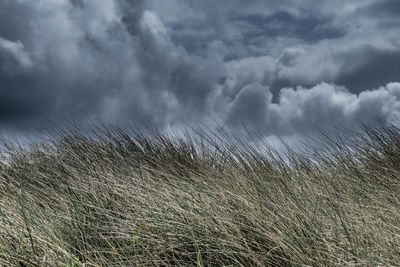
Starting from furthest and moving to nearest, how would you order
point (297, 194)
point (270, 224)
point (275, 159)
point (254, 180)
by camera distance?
1. point (275, 159)
2. point (254, 180)
3. point (297, 194)
4. point (270, 224)

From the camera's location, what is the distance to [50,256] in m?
2.20

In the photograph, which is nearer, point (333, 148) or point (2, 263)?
point (2, 263)

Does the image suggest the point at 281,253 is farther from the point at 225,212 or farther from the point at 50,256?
the point at 50,256

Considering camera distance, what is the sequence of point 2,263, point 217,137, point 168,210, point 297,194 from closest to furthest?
point 2,263 → point 168,210 → point 297,194 → point 217,137

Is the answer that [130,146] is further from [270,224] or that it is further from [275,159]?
[270,224]

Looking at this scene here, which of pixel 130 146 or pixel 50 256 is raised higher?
pixel 130 146

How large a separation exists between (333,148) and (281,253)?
2.75 metres

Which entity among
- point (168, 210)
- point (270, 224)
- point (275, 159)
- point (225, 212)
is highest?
point (275, 159)

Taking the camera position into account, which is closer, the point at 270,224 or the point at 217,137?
the point at 270,224

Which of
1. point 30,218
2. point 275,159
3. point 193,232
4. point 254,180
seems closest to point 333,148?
point 275,159

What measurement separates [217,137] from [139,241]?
1911mm

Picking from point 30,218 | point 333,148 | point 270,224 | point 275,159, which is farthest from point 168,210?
point 333,148

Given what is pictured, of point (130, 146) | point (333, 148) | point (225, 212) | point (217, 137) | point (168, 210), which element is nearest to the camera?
point (225, 212)

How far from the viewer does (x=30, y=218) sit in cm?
270
